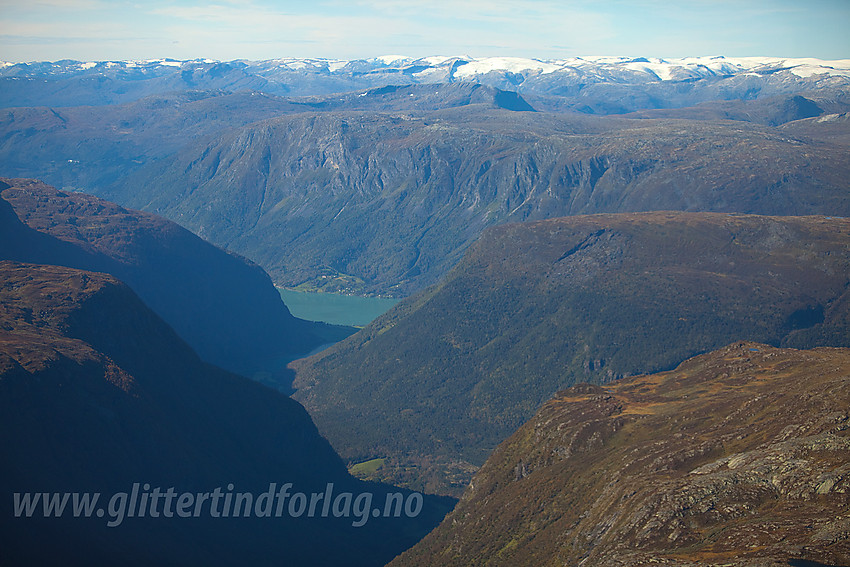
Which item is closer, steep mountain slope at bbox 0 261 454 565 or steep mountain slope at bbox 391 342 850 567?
steep mountain slope at bbox 391 342 850 567

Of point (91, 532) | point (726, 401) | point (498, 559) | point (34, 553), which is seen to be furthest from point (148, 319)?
point (726, 401)

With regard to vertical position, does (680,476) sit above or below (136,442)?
above

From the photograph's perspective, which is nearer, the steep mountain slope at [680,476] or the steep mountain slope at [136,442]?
the steep mountain slope at [680,476]

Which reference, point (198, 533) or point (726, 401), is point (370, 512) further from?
point (726, 401)

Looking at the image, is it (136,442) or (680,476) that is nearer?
(680,476)
